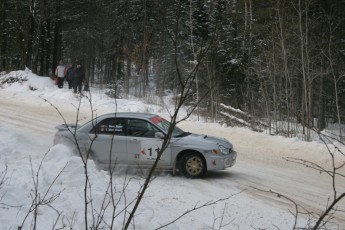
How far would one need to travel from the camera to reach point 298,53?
2112 centimetres

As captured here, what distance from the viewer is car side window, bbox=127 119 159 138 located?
402 inches

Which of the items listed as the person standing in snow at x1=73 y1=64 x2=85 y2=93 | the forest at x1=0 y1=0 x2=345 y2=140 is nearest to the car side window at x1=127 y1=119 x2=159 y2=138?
the forest at x1=0 y1=0 x2=345 y2=140

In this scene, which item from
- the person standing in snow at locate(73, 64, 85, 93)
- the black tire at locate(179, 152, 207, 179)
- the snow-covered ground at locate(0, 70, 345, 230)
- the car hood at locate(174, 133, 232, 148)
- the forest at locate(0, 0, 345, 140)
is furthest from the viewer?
the person standing in snow at locate(73, 64, 85, 93)

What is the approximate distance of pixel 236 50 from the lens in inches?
1216

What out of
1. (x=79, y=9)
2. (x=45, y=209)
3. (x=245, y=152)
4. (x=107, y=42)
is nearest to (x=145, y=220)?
(x=45, y=209)

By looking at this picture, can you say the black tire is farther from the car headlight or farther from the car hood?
the car headlight

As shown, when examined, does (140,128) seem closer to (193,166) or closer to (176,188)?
(193,166)

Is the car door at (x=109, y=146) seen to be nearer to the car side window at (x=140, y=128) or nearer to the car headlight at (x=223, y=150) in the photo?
the car side window at (x=140, y=128)

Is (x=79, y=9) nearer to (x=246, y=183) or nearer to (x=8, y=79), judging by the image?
(x=8, y=79)

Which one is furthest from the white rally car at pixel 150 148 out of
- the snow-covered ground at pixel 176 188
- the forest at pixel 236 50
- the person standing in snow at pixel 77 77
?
the person standing in snow at pixel 77 77

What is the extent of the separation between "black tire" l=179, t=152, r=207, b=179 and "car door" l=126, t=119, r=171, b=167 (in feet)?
1.13

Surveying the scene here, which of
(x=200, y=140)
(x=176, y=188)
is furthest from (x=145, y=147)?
(x=176, y=188)

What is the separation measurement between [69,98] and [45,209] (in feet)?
62.1

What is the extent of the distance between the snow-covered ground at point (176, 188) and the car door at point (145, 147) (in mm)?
363
